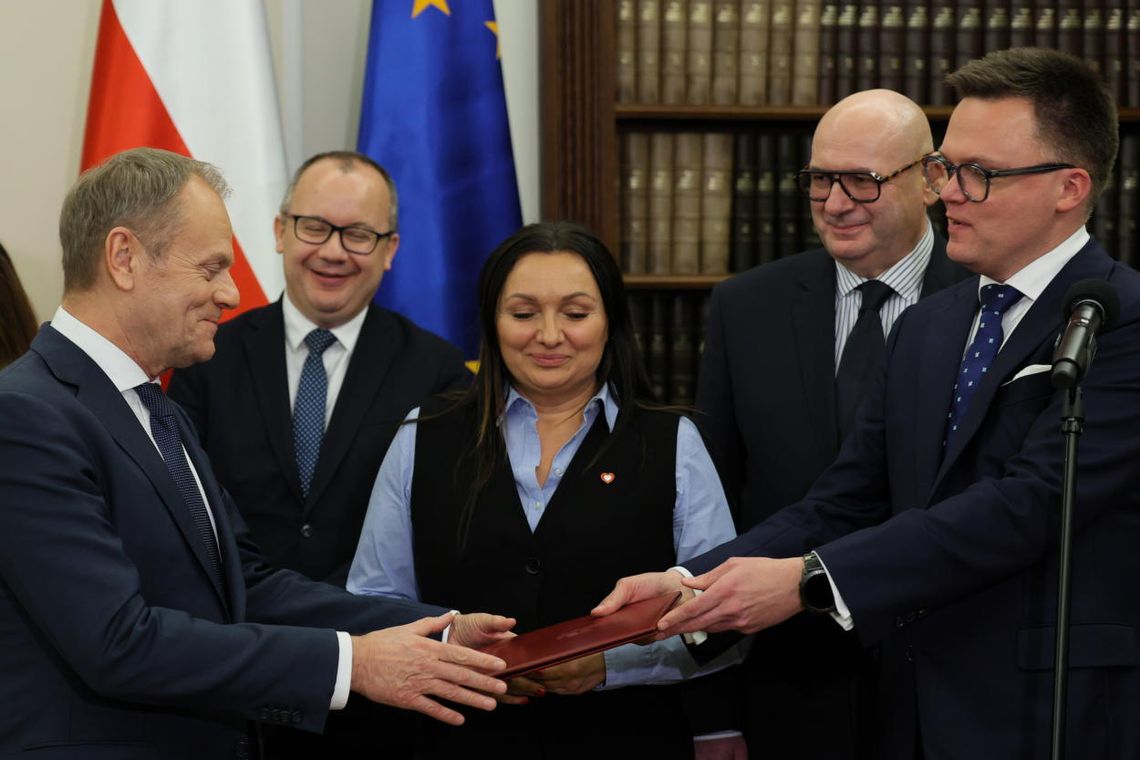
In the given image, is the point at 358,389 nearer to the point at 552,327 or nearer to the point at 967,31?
the point at 552,327

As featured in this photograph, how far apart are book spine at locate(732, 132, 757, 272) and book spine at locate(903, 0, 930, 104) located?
1.78 ft

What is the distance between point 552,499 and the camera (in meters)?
2.61

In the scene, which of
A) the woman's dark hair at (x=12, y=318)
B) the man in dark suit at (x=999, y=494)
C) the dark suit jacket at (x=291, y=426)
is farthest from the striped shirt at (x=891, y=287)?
the woman's dark hair at (x=12, y=318)

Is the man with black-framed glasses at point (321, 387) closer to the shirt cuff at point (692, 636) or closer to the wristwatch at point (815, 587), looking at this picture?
the shirt cuff at point (692, 636)

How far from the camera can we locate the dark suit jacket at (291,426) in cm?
309

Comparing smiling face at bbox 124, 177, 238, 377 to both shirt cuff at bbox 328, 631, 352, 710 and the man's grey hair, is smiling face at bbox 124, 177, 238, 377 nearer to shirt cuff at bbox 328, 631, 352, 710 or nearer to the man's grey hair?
the man's grey hair

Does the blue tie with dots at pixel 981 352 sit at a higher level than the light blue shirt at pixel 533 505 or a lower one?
higher

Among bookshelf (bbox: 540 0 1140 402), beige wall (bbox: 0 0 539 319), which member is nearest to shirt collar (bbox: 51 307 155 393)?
beige wall (bbox: 0 0 539 319)

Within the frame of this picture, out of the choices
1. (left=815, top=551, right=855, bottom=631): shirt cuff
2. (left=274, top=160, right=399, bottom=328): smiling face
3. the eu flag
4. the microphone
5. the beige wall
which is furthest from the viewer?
the beige wall

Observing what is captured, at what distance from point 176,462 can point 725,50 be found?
2739 millimetres

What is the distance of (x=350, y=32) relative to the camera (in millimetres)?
4461

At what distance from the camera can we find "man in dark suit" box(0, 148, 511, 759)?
1.92 meters

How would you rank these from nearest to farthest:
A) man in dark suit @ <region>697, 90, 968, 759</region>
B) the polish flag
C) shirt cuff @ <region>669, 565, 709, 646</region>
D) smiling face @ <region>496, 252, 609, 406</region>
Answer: shirt cuff @ <region>669, 565, 709, 646</region>
smiling face @ <region>496, 252, 609, 406</region>
man in dark suit @ <region>697, 90, 968, 759</region>
the polish flag

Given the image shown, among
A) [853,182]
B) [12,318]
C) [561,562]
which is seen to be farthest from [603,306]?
[12,318]
